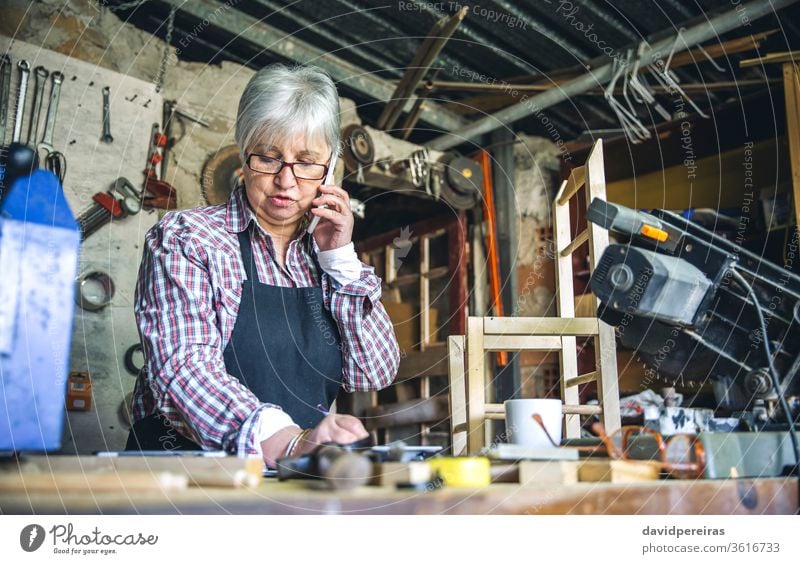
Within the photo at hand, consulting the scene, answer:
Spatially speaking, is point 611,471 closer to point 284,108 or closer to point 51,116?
point 284,108

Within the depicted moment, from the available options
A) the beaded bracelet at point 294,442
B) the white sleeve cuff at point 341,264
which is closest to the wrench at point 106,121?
the white sleeve cuff at point 341,264

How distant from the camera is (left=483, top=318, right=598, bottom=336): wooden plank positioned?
1.49 metres

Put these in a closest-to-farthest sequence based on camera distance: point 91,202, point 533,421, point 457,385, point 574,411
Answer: point 533,421 → point 574,411 → point 457,385 → point 91,202

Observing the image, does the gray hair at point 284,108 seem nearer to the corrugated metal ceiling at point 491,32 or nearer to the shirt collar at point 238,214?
the shirt collar at point 238,214

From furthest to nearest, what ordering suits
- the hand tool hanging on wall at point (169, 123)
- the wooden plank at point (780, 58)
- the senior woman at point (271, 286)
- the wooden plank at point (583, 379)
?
the hand tool hanging on wall at point (169, 123), the wooden plank at point (780, 58), the wooden plank at point (583, 379), the senior woman at point (271, 286)

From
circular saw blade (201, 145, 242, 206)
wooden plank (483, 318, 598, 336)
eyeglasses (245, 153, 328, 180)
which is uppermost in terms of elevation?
circular saw blade (201, 145, 242, 206)

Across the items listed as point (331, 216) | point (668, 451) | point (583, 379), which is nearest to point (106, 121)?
point (331, 216)

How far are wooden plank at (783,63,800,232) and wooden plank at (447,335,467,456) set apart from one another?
3.91ft

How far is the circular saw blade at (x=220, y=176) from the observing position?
238cm

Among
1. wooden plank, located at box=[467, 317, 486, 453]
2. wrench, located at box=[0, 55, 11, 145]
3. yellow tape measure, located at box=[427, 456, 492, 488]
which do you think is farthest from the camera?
wrench, located at box=[0, 55, 11, 145]

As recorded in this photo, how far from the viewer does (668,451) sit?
0.74 meters

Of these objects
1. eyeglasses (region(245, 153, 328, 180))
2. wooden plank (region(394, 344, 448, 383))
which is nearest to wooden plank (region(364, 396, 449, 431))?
wooden plank (region(394, 344, 448, 383))

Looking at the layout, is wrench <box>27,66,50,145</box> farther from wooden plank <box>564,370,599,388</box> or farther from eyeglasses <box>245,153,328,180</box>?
wooden plank <box>564,370,599,388</box>

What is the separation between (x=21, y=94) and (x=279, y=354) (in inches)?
49.3
